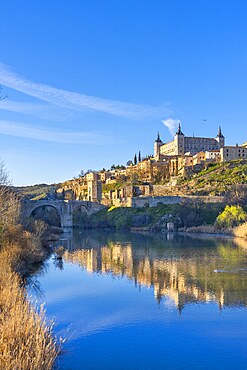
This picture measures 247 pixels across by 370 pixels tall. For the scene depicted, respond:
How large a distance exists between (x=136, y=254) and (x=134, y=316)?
1830 centimetres

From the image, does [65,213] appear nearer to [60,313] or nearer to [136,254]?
[136,254]

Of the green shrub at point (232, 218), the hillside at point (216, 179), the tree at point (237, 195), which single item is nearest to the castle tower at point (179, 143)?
the hillside at point (216, 179)

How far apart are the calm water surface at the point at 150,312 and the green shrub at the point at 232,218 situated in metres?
23.4

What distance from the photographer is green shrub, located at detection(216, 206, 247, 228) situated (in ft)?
168

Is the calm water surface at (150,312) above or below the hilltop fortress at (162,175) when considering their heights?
below

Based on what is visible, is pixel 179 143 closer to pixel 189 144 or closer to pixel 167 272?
pixel 189 144

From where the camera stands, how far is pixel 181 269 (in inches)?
957

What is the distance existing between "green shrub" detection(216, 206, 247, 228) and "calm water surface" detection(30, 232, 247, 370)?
76.7ft

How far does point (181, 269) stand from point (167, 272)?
130 cm

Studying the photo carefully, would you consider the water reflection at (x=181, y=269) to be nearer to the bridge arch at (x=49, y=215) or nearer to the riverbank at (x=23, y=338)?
the riverbank at (x=23, y=338)

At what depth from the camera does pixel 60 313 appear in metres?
15.2

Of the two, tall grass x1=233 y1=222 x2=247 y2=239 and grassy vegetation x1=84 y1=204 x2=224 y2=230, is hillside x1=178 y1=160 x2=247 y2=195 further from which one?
tall grass x1=233 y1=222 x2=247 y2=239

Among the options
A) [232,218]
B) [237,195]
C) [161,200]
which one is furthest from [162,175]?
[232,218]

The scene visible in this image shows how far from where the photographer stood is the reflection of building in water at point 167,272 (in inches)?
691
